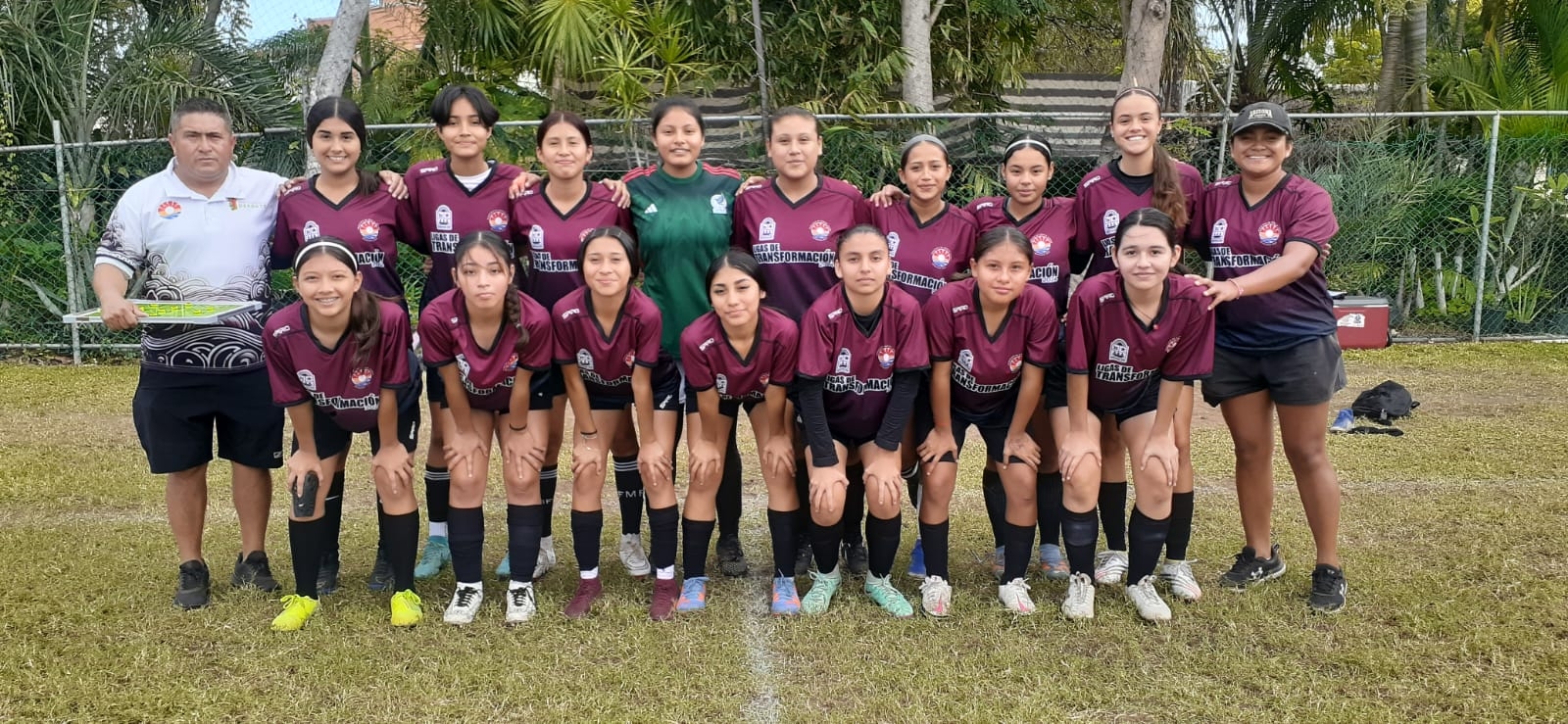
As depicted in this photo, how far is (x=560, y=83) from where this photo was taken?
34.5 ft

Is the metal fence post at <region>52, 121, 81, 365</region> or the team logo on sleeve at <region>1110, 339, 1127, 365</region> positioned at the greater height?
the metal fence post at <region>52, 121, 81, 365</region>

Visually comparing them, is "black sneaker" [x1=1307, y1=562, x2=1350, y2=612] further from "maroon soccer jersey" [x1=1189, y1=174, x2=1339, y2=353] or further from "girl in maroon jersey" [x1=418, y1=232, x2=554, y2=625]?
"girl in maroon jersey" [x1=418, y1=232, x2=554, y2=625]

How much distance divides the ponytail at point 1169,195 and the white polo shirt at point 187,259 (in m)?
3.23

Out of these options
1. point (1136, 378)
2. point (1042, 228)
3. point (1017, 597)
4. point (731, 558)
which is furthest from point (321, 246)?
point (1136, 378)

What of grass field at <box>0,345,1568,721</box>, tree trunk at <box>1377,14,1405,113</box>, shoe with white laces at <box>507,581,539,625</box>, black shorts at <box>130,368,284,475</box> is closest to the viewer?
grass field at <box>0,345,1568,721</box>

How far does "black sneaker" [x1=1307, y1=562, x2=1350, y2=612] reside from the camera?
3.95 meters

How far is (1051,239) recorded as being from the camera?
4172 mm

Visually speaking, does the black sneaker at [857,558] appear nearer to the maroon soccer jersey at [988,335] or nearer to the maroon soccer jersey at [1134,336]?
the maroon soccer jersey at [988,335]

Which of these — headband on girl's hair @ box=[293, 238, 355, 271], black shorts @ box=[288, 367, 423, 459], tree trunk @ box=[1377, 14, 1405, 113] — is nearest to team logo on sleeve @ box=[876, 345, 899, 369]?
black shorts @ box=[288, 367, 423, 459]

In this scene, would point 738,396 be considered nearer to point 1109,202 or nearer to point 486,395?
point 486,395

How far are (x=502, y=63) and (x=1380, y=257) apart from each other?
813cm

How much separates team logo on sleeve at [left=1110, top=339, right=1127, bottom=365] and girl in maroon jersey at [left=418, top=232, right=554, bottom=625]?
1.93 metres

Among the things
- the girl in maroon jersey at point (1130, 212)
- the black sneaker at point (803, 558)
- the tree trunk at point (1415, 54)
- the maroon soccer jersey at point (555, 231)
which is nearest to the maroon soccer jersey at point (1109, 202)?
the girl in maroon jersey at point (1130, 212)

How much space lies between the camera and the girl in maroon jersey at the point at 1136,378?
3791 millimetres
